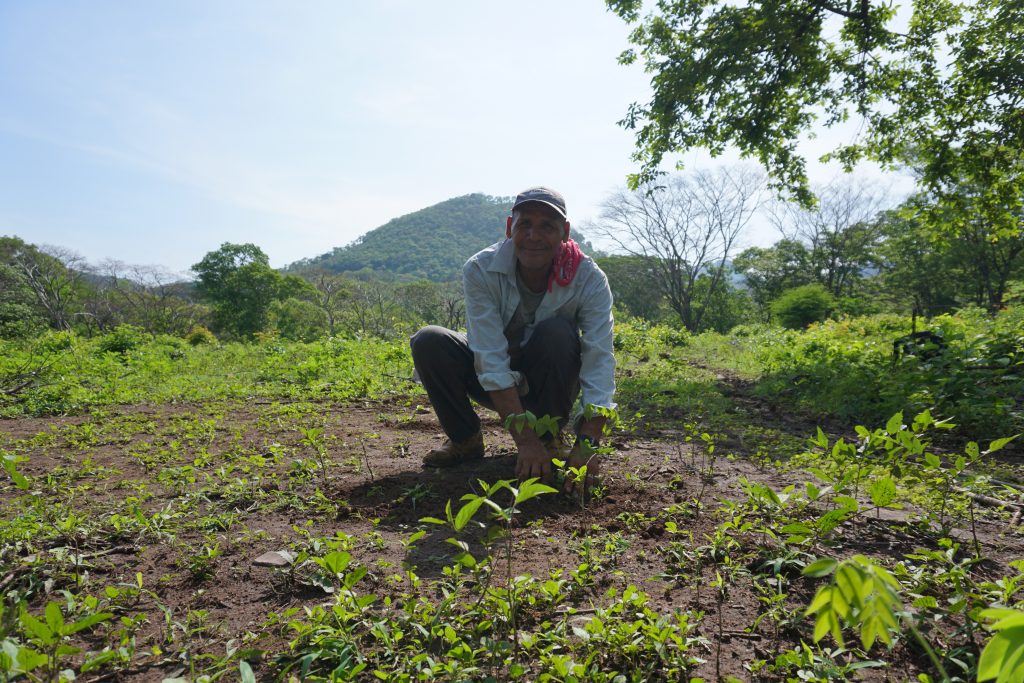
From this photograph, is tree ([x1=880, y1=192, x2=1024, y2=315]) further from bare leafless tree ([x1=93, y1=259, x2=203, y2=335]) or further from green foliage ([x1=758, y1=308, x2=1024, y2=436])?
bare leafless tree ([x1=93, y1=259, x2=203, y2=335])

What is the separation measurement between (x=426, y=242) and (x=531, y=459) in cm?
11618

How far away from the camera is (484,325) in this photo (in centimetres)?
257

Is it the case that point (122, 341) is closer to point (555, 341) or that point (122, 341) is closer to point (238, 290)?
point (555, 341)

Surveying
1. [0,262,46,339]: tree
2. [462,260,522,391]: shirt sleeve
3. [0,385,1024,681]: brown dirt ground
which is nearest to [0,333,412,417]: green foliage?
[0,385,1024,681]: brown dirt ground

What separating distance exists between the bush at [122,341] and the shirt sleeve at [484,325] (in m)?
12.1

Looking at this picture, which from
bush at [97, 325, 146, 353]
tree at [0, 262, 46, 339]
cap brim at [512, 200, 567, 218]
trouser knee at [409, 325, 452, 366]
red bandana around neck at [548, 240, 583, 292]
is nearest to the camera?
cap brim at [512, 200, 567, 218]

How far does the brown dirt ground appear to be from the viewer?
4.99 ft

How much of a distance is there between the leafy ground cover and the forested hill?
92.5 m

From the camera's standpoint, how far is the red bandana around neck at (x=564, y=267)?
260cm

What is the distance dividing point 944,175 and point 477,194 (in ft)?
435

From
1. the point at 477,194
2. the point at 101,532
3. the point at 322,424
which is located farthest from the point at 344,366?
the point at 477,194

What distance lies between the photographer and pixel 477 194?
134000 millimetres

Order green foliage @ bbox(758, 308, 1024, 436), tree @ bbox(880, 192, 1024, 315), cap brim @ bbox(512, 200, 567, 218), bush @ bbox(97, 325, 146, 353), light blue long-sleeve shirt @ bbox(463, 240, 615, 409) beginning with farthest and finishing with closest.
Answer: tree @ bbox(880, 192, 1024, 315) < bush @ bbox(97, 325, 146, 353) < green foliage @ bbox(758, 308, 1024, 436) < light blue long-sleeve shirt @ bbox(463, 240, 615, 409) < cap brim @ bbox(512, 200, 567, 218)

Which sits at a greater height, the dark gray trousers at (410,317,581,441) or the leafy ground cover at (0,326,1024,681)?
the dark gray trousers at (410,317,581,441)
